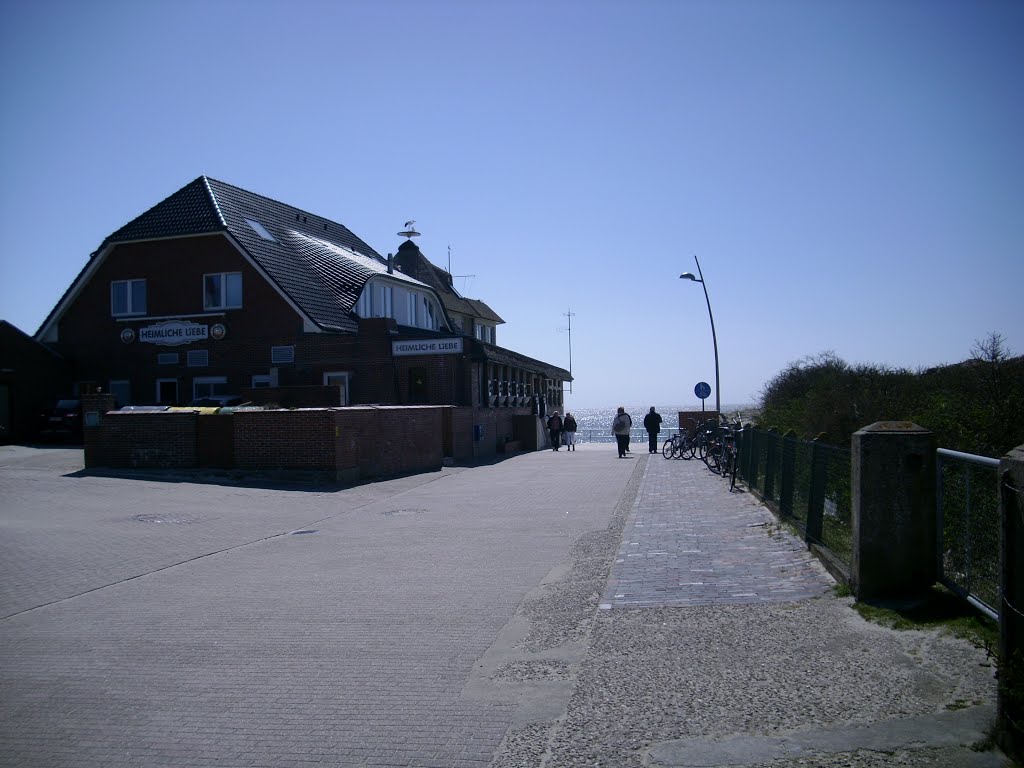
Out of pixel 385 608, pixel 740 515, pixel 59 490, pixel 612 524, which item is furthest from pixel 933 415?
pixel 59 490

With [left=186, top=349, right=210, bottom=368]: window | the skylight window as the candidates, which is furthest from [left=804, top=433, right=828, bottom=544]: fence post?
the skylight window

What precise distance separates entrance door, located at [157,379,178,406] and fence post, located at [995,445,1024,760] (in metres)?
30.7

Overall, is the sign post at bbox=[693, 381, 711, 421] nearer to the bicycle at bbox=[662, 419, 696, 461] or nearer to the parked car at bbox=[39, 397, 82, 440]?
the bicycle at bbox=[662, 419, 696, 461]

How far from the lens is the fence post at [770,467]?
13.2 m

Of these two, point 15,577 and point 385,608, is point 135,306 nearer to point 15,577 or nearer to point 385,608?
point 15,577

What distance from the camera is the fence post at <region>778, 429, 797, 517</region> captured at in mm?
11133

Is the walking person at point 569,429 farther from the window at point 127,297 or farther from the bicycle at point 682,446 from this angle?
the window at point 127,297

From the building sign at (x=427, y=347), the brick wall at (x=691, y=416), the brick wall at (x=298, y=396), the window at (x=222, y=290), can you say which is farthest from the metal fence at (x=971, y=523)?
the brick wall at (x=691, y=416)

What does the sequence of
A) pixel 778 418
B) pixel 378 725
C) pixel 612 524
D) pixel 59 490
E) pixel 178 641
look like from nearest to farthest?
pixel 378 725
pixel 178 641
pixel 612 524
pixel 59 490
pixel 778 418

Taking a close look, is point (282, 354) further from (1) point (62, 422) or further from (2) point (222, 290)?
(1) point (62, 422)

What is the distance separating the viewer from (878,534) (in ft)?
21.9

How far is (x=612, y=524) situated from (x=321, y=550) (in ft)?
13.9

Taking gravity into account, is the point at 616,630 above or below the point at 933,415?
below

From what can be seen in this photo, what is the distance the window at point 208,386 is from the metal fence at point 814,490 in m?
22.1
